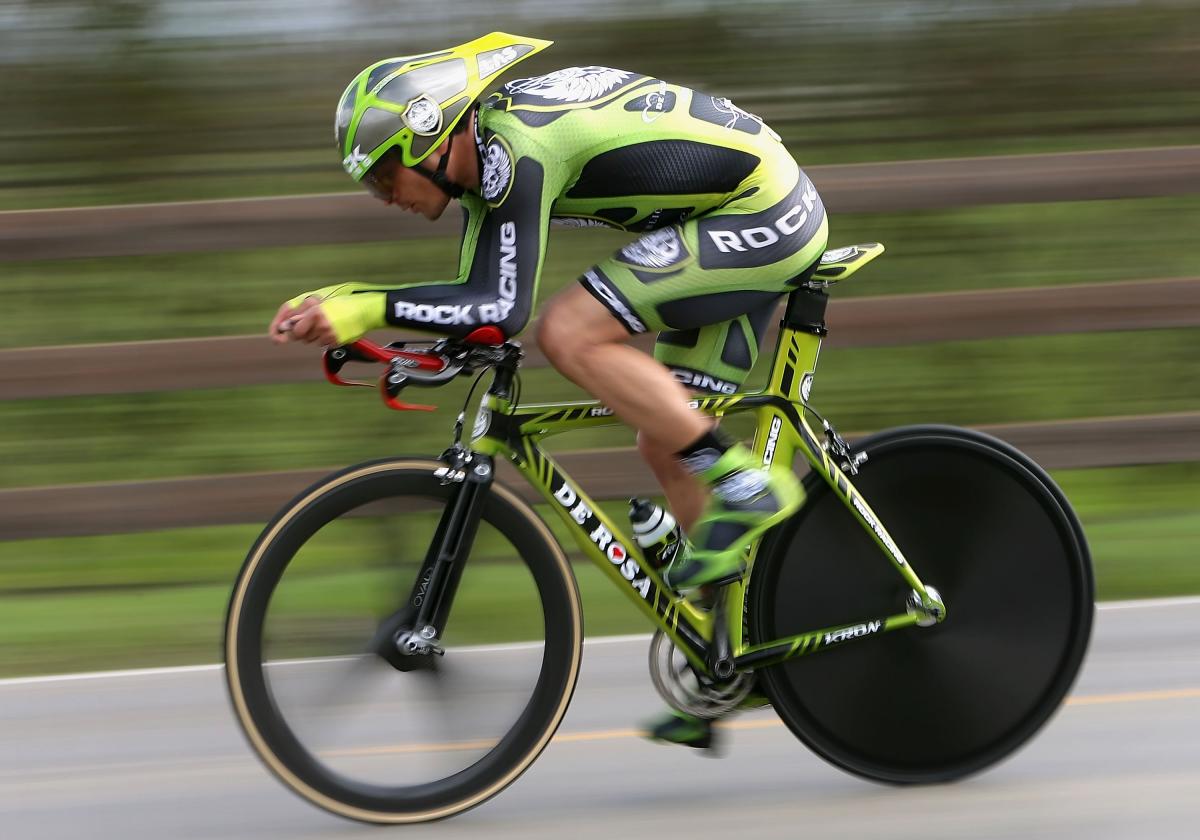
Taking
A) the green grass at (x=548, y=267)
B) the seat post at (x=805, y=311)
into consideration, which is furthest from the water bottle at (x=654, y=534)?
the green grass at (x=548, y=267)

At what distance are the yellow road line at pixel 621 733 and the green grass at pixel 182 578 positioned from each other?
3.33 feet

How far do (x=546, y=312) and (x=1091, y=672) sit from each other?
215 cm

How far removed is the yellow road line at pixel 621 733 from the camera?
11.8 ft

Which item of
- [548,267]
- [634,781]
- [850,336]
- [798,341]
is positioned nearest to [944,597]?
[798,341]

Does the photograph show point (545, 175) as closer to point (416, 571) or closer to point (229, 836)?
point (416, 571)

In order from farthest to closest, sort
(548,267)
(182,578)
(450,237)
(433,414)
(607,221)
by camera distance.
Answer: (548,267) → (433,414) → (450,237) → (182,578) → (607,221)

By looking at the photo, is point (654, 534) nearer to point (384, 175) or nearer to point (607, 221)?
point (607, 221)

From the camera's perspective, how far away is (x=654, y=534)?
12.1 feet

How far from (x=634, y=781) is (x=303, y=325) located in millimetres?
1449

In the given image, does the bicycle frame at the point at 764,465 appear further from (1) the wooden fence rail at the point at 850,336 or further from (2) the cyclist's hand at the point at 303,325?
(1) the wooden fence rail at the point at 850,336

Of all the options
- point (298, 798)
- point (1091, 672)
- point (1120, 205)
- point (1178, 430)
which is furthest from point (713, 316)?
point (1120, 205)

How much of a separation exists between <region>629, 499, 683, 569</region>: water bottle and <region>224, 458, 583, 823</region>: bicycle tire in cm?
21

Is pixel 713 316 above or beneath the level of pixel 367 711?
above

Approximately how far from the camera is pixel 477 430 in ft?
11.7
